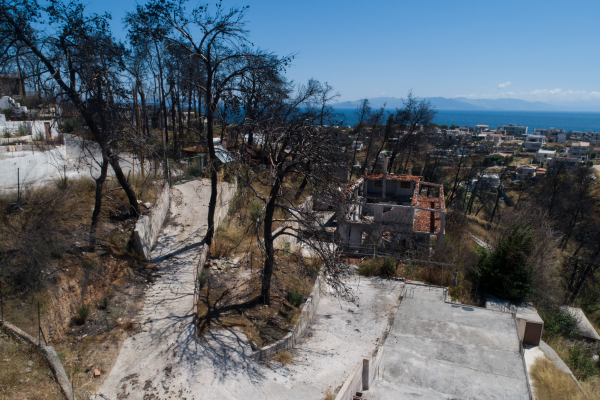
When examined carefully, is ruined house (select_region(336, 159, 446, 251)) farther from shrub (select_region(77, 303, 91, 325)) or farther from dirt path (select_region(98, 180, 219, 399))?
shrub (select_region(77, 303, 91, 325))

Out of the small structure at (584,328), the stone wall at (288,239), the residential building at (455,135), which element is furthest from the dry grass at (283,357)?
the residential building at (455,135)

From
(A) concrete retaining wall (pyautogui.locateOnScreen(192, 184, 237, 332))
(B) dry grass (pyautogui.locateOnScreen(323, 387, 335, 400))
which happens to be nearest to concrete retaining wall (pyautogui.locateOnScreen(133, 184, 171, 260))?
(A) concrete retaining wall (pyautogui.locateOnScreen(192, 184, 237, 332))

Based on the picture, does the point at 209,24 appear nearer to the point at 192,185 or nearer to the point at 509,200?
the point at 192,185

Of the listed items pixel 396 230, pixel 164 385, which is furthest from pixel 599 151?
pixel 164 385

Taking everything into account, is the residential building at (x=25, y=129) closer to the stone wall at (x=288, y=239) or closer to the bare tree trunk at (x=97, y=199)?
the bare tree trunk at (x=97, y=199)

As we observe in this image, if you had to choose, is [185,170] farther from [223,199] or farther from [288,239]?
[288,239]

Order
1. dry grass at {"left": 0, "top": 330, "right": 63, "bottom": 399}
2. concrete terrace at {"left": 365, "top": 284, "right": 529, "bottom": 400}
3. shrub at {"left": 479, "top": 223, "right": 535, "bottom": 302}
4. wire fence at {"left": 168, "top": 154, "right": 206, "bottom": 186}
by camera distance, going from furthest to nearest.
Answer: wire fence at {"left": 168, "top": 154, "right": 206, "bottom": 186}, shrub at {"left": 479, "top": 223, "right": 535, "bottom": 302}, concrete terrace at {"left": 365, "top": 284, "right": 529, "bottom": 400}, dry grass at {"left": 0, "top": 330, "right": 63, "bottom": 399}
